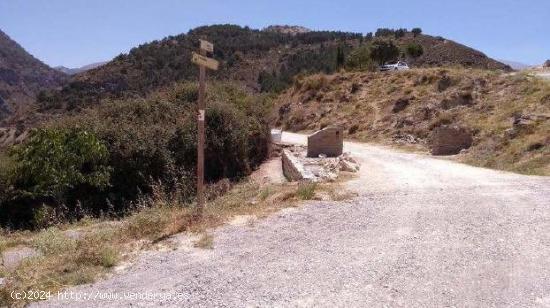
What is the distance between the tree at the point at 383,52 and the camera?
50594mm

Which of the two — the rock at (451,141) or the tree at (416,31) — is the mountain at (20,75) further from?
the rock at (451,141)

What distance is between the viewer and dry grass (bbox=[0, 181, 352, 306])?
575 centimetres

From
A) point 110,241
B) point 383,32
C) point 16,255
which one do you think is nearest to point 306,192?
point 110,241

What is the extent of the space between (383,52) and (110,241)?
46.8 meters

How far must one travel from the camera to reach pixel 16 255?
7.80 meters

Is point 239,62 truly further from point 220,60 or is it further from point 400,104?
point 400,104

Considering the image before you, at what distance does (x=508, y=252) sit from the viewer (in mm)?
6605

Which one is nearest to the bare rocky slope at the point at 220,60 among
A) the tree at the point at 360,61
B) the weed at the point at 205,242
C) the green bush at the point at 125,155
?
the tree at the point at 360,61

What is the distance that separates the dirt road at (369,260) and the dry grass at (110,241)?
326 millimetres

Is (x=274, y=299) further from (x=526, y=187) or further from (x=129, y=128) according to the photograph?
(x=129, y=128)

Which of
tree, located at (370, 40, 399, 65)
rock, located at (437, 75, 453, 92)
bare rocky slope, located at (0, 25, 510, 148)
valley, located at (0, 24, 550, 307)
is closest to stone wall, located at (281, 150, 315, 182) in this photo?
valley, located at (0, 24, 550, 307)

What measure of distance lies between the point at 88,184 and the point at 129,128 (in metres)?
2.16

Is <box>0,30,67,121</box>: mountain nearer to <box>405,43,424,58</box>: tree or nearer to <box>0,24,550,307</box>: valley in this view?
<box>405,43,424,58</box>: tree

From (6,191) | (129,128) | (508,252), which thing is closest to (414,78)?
(129,128)
